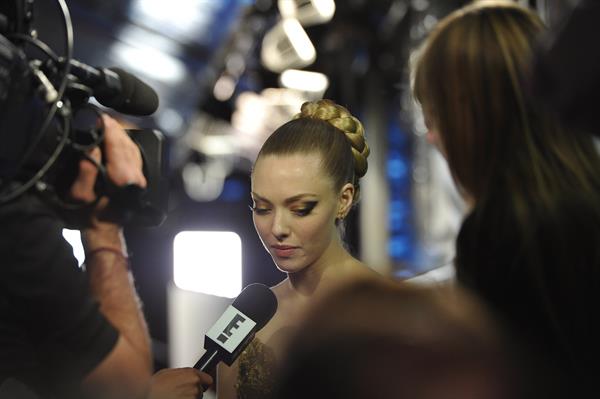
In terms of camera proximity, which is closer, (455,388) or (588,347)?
(455,388)

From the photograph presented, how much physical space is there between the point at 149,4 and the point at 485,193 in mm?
2811

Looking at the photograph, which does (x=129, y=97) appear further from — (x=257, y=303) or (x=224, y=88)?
(x=224, y=88)

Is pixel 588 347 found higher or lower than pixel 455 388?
lower

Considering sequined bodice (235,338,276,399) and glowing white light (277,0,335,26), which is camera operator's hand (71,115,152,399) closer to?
sequined bodice (235,338,276,399)

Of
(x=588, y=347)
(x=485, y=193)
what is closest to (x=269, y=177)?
(x=485, y=193)

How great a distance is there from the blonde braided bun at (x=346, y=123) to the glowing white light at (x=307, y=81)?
8.39 ft

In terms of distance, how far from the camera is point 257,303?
921mm

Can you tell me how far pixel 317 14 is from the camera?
2174 mm

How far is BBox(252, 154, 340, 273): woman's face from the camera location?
0.96 meters

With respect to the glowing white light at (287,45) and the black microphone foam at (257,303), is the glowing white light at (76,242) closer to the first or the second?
the black microphone foam at (257,303)

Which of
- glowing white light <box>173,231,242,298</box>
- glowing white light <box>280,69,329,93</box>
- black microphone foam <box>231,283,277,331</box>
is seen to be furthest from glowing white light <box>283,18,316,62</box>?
black microphone foam <box>231,283,277,331</box>

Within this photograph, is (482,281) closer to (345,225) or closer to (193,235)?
(345,225)

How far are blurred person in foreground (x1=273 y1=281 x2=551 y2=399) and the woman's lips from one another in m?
0.49

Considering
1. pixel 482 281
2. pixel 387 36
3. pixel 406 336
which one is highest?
pixel 406 336
